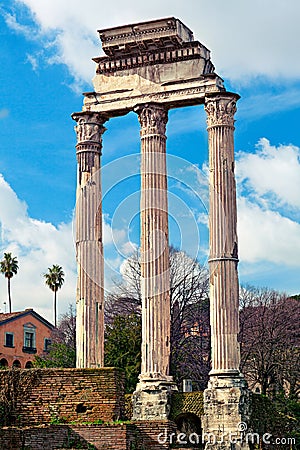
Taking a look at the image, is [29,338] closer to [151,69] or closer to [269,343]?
[269,343]

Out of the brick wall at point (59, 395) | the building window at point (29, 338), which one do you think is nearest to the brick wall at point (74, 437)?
the brick wall at point (59, 395)

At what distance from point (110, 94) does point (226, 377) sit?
1110cm

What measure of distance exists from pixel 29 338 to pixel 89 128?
1703 inches

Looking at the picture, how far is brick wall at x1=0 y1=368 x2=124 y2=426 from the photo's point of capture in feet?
72.8

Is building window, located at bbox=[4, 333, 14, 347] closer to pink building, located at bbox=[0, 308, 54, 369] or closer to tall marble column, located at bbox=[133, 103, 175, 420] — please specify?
pink building, located at bbox=[0, 308, 54, 369]

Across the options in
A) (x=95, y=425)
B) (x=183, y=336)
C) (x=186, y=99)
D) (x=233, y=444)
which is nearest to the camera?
(x=95, y=425)

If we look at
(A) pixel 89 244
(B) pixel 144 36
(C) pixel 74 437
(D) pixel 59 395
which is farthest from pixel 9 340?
(C) pixel 74 437

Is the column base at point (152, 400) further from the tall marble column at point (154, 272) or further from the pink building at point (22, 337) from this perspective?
the pink building at point (22, 337)

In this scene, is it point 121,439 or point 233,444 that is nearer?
point 121,439

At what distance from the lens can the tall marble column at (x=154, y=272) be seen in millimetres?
32219

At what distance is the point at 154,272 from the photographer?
109 ft

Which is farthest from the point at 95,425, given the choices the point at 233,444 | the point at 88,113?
the point at 88,113

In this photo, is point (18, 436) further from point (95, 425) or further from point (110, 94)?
point (110, 94)

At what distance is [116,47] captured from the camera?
114 feet
